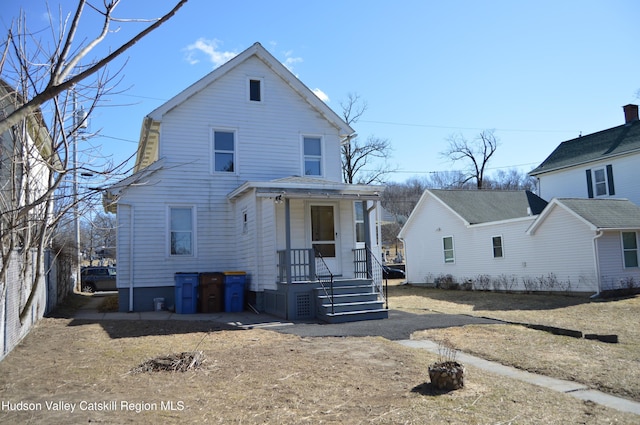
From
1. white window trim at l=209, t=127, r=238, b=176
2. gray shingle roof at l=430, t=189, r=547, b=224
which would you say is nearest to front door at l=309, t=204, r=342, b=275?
white window trim at l=209, t=127, r=238, b=176

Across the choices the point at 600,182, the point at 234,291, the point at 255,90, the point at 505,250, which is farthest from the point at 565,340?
the point at 600,182

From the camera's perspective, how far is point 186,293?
14.4m

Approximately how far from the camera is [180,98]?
15.7 meters

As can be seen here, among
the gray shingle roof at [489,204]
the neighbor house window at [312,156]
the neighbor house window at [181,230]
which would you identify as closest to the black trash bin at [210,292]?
the neighbor house window at [181,230]

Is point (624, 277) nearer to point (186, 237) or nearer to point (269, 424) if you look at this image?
point (186, 237)

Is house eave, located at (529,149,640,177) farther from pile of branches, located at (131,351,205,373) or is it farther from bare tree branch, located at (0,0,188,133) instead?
bare tree branch, located at (0,0,188,133)

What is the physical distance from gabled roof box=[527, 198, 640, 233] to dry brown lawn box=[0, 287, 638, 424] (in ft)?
41.0

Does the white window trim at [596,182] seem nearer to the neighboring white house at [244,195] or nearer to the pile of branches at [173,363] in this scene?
the neighboring white house at [244,195]

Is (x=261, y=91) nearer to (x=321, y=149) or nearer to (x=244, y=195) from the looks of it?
(x=321, y=149)

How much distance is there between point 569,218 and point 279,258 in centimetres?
1175

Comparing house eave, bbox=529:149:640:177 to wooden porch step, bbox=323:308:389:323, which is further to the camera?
house eave, bbox=529:149:640:177

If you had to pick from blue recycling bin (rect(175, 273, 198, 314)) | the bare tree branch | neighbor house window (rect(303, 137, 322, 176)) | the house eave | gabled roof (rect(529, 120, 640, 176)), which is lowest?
blue recycling bin (rect(175, 273, 198, 314))

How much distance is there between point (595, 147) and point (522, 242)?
360 inches

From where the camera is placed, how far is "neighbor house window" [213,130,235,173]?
16281mm
